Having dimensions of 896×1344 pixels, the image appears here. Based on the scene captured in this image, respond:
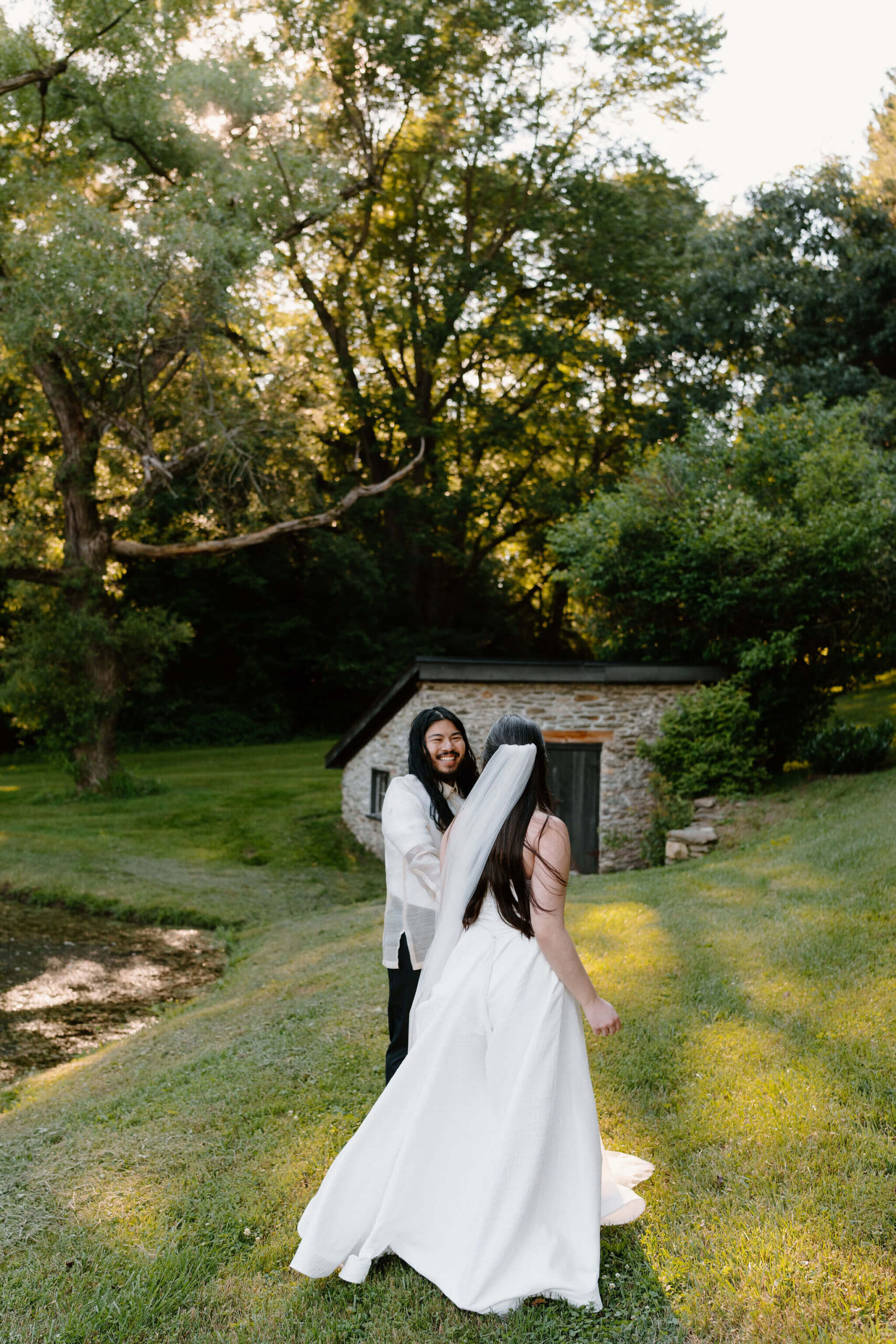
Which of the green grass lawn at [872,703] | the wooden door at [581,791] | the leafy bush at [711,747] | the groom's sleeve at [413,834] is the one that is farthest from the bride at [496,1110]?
the green grass lawn at [872,703]

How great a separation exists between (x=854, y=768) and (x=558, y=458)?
70.3ft

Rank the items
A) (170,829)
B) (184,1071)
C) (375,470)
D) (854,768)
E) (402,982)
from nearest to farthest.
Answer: (402,982) < (184,1071) < (854,768) < (170,829) < (375,470)

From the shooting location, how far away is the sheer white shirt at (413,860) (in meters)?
4.16

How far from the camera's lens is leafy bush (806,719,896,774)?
45.9ft

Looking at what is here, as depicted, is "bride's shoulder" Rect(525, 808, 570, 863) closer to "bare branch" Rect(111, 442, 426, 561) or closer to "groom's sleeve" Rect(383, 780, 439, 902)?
"groom's sleeve" Rect(383, 780, 439, 902)

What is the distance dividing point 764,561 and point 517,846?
1258 cm

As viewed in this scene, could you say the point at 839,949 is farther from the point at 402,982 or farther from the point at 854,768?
the point at 854,768

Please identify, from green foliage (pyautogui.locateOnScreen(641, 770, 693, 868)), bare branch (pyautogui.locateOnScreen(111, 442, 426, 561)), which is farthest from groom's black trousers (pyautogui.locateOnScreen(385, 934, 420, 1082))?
bare branch (pyautogui.locateOnScreen(111, 442, 426, 561))

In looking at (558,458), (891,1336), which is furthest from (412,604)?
(891,1336)

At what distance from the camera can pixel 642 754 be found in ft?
48.6

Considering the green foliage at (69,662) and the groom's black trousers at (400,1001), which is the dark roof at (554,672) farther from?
the groom's black trousers at (400,1001)

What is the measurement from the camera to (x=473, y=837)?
363 centimetres

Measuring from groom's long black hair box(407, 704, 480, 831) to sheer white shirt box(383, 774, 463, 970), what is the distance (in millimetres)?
34

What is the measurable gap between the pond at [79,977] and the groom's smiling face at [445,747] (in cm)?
537
